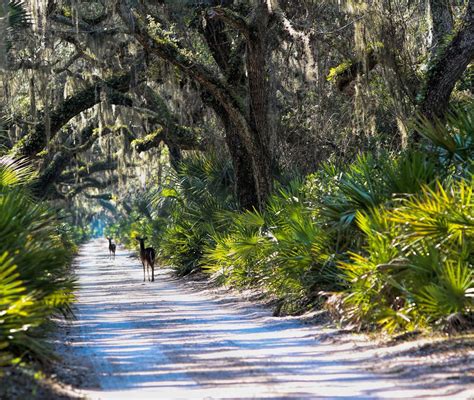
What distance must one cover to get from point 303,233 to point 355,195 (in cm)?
155

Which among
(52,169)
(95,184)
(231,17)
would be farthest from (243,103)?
(95,184)

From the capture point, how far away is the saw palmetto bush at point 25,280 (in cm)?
817

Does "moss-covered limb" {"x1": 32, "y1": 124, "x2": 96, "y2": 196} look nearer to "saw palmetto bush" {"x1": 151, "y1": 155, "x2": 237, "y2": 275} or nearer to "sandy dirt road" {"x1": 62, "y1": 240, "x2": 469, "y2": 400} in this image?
"saw palmetto bush" {"x1": 151, "y1": 155, "x2": 237, "y2": 275}

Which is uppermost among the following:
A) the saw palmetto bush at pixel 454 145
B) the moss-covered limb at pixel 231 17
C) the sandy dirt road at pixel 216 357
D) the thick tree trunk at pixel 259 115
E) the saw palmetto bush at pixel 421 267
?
the moss-covered limb at pixel 231 17

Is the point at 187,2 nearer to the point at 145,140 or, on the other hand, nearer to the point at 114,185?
the point at 145,140

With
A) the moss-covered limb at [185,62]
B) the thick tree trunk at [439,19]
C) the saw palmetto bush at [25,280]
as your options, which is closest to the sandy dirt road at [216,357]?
the saw palmetto bush at [25,280]

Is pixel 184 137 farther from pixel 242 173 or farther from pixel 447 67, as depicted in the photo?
pixel 447 67

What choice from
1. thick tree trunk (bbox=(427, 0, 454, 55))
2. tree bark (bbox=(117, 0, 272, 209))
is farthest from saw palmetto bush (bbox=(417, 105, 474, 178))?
thick tree trunk (bbox=(427, 0, 454, 55))

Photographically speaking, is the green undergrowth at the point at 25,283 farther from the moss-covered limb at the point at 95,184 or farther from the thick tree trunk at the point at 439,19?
the moss-covered limb at the point at 95,184

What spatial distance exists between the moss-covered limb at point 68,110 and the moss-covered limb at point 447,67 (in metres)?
12.3

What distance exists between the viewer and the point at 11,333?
818cm

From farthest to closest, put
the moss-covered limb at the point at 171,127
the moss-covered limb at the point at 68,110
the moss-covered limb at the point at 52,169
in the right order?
the moss-covered limb at the point at 52,169 → the moss-covered limb at the point at 171,127 → the moss-covered limb at the point at 68,110

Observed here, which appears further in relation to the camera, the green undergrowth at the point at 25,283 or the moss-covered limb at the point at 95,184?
the moss-covered limb at the point at 95,184

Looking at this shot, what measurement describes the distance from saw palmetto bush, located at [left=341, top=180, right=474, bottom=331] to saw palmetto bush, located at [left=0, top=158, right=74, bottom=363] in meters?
3.40
